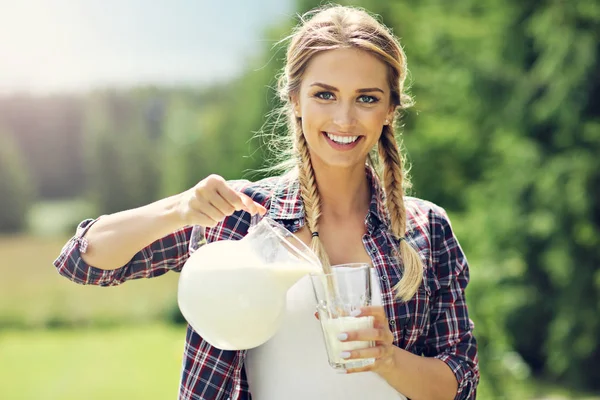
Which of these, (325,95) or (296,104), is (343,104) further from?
(296,104)

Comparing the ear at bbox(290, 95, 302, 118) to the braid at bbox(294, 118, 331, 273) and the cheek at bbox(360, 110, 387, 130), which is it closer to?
the braid at bbox(294, 118, 331, 273)

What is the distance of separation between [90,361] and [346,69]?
8322 millimetres

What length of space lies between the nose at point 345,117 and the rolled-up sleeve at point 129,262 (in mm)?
393

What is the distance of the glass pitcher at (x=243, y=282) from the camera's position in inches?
57.5

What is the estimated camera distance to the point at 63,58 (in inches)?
358

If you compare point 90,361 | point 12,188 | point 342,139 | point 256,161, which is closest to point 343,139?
point 342,139

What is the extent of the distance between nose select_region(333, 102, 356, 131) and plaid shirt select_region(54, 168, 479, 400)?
0.22 metres

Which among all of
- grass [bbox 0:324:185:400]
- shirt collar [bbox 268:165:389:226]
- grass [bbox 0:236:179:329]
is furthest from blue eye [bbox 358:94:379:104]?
grass [bbox 0:236:179:329]

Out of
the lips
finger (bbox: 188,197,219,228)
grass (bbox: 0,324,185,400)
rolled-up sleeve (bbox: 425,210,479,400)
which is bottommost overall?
grass (bbox: 0,324,185,400)

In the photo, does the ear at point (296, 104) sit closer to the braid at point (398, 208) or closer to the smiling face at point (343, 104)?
the smiling face at point (343, 104)

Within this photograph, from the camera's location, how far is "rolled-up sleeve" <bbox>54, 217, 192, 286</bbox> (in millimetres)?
1652

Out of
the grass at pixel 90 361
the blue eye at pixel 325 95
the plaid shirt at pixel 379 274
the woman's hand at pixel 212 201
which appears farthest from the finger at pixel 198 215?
the grass at pixel 90 361

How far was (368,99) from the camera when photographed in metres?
1.78

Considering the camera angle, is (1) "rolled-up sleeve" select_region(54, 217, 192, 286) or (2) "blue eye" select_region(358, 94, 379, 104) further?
(2) "blue eye" select_region(358, 94, 379, 104)
